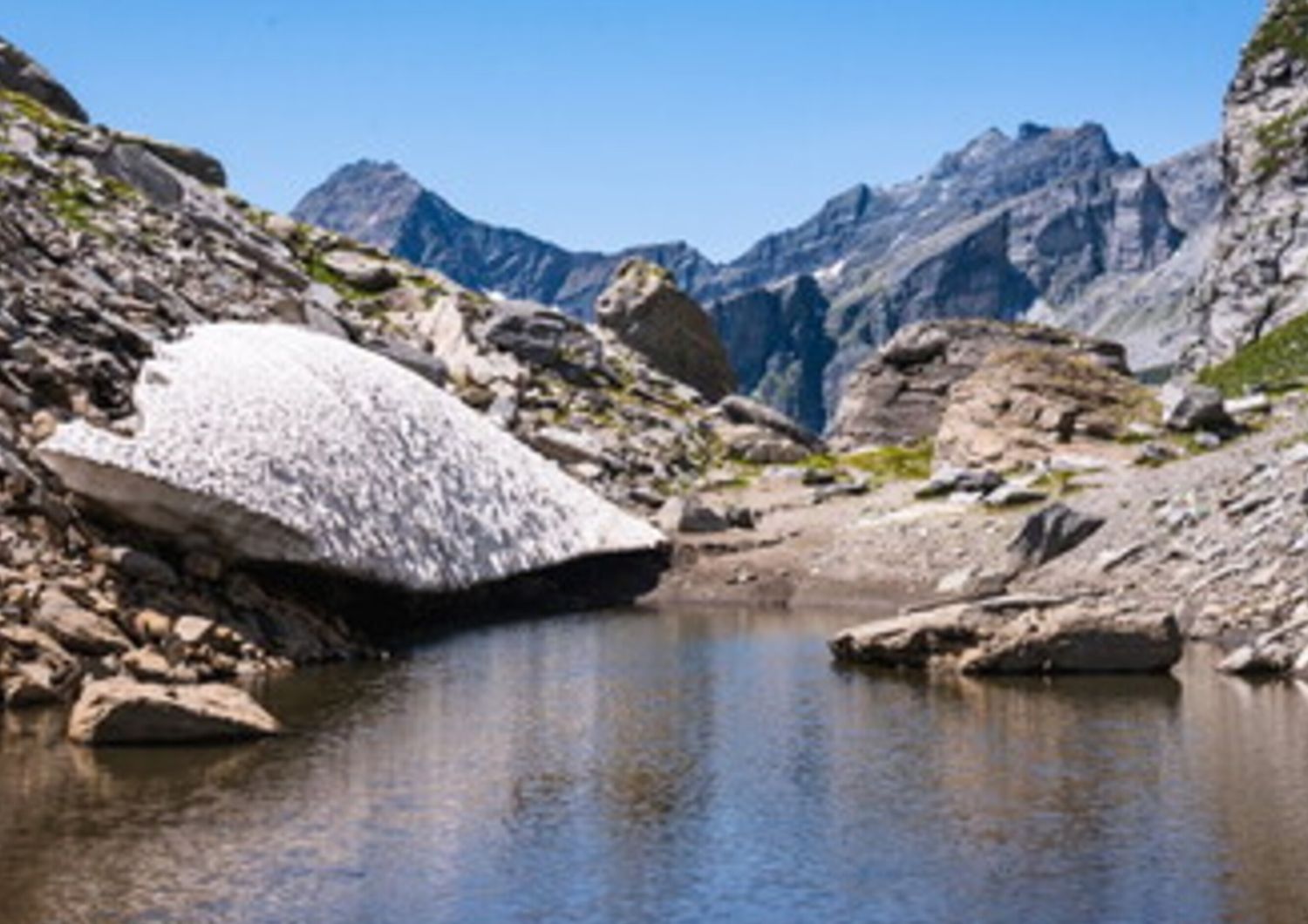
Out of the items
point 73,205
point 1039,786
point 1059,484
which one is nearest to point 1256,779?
point 1039,786

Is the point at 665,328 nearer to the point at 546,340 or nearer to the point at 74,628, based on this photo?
the point at 546,340

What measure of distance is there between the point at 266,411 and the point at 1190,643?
3149 centimetres

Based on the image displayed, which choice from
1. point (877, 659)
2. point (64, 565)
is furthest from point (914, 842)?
point (64, 565)

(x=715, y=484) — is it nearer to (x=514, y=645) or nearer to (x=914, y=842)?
(x=514, y=645)

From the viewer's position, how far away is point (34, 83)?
426 feet

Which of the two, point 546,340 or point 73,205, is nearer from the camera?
point 73,205

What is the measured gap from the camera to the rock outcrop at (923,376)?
12838 cm

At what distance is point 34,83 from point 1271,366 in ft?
324

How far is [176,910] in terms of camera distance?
25203mm

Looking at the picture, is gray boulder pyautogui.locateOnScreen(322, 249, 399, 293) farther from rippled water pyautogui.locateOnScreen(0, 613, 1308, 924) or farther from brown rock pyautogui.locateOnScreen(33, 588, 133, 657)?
brown rock pyautogui.locateOnScreen(33, 588, 133, 657)

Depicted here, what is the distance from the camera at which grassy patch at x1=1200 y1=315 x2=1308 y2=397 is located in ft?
372

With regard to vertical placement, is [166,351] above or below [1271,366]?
below

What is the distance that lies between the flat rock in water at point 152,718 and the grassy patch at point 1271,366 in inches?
3139

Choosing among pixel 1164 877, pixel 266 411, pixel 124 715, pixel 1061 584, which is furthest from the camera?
pixel 1061 584
